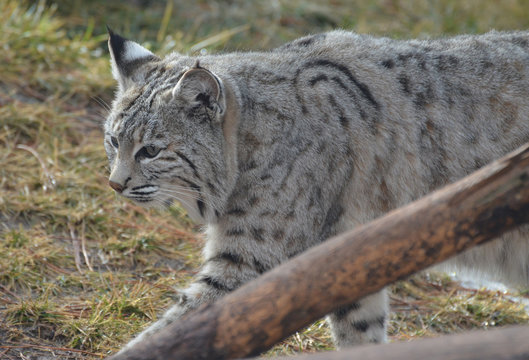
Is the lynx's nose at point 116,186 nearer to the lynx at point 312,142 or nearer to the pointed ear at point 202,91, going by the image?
the lynx at point 312,142

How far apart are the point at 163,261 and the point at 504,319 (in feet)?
8.04

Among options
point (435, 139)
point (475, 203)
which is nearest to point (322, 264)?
point (475, 203)

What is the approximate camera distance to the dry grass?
4402 mm

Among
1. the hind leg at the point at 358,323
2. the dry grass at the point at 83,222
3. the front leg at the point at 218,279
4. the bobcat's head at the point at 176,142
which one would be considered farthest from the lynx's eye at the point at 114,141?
the hind leg at the point at 358,323

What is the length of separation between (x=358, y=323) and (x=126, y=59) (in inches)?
80.8

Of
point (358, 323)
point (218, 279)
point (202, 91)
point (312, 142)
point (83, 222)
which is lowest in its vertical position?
point (358, 323)

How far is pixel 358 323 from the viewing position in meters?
4.13

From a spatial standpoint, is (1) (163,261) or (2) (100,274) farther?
(1) (163,261)

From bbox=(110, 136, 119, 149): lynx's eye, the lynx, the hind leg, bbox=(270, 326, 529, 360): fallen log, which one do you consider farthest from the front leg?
bbox=(270, 326, 529, 360): fallen log

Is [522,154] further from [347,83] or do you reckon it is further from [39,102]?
[39,102]

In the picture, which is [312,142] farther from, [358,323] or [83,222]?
[83,222]

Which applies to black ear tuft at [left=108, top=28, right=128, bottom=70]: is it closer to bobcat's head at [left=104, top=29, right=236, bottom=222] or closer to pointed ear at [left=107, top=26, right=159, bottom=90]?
pointed ear at [left=107, top=26, right=159, bottom=90]

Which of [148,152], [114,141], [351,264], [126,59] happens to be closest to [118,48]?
[126,59]

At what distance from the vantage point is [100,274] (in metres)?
4.92
